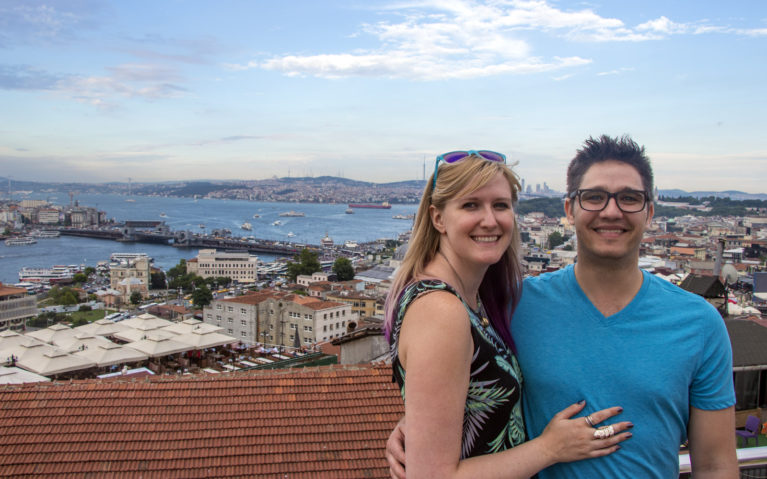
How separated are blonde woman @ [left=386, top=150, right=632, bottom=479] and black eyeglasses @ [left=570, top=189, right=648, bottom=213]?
13 cm

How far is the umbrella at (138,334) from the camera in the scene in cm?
1060

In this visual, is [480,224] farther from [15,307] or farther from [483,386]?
[15,307]

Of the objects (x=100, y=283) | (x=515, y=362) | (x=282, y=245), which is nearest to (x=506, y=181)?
(x=515, y=362)

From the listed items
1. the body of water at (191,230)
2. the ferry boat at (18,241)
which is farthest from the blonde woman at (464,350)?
the ferry boat at (18,241)

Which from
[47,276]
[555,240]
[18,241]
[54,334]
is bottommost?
[47,276]

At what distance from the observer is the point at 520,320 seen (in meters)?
1.06

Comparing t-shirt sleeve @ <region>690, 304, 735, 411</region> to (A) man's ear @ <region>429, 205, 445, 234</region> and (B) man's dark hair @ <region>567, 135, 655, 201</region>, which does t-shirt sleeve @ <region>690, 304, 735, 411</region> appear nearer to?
(B) man's dark hair @ <region>567, 135, 655, 201</region>

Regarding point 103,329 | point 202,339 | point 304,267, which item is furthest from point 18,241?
point 202,339

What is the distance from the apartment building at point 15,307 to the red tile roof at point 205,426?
22.6 meters

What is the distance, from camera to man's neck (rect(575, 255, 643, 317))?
3.38ft

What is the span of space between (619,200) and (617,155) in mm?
83

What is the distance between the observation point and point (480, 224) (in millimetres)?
952

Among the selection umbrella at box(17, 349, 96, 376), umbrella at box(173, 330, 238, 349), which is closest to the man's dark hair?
umbrella at box(17, 349, 96, 376)

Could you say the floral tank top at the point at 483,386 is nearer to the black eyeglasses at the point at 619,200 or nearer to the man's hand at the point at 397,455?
the man's hand at the point at 397,455
